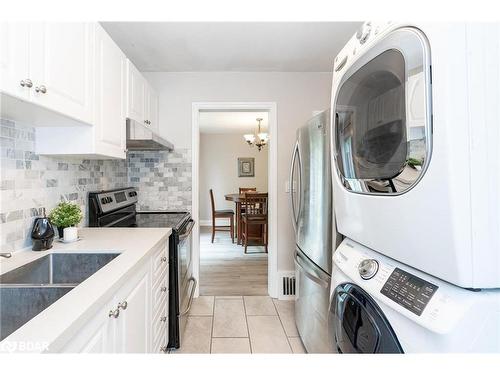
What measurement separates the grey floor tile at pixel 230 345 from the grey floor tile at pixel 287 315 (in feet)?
1.17

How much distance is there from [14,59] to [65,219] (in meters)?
0.84

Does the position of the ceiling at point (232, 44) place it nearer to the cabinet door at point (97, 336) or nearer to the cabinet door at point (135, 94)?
the cabinet door at point (135, 94)

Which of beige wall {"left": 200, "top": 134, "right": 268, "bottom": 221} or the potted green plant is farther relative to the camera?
beige wall {"left": 200, "top": 134, "right": 268, "bottom": 221}

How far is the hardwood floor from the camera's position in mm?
2839

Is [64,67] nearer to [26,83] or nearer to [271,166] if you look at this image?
[26,83]

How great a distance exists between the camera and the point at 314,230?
1.63 metres

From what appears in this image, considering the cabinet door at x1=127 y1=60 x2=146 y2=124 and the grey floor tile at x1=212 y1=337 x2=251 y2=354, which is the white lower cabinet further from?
the cabinet door at x1=127 y1=60 x2=146 y2=124

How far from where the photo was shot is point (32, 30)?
0.93 meters

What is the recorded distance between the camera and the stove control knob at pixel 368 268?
86 centimetres

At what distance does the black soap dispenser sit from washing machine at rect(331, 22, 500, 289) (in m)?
1.45

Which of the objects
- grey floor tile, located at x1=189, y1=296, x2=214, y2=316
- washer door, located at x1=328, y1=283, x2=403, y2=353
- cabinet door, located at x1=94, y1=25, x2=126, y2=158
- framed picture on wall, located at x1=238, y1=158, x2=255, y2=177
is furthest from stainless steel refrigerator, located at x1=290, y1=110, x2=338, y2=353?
framed picture on wall, located at x1=238, y1=158, x2=255, y2=177

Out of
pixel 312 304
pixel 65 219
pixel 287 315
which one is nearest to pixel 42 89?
pixel 65 219

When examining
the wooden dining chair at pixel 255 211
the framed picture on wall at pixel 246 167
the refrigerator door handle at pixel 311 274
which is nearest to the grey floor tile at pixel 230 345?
the refrigerator door handle at pixel 311 274

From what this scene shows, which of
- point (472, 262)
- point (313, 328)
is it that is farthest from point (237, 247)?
point (472, 262)
